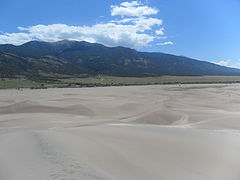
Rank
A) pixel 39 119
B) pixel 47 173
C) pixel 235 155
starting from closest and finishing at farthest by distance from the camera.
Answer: pixel 47 173 < pixel 235 155 < pixel 39 119

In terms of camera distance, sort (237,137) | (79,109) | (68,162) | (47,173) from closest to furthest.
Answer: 1. (47,173)
2. (68,162)
3. (237,137)
4. (79,109)

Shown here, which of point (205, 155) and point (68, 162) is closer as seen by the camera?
point (68, 162)

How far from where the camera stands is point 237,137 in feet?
40.6

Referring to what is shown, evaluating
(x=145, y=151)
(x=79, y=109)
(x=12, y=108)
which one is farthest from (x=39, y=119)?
(x=145, y=151)

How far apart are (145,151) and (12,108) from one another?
723 inches

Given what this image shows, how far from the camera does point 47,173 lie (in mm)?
6523

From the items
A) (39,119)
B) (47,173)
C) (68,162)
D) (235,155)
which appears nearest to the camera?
(47,173)

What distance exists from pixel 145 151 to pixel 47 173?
420 centimetres

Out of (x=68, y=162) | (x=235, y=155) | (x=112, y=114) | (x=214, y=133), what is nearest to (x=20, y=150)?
(x=68, y=162)

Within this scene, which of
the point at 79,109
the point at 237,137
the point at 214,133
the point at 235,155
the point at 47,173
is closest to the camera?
the point at 47,173

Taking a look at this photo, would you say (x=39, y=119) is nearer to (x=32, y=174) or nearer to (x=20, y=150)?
(x=20, y=150)

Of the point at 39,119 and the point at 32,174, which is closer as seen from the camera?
the point at 32,174

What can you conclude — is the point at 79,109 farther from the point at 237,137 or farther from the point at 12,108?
the point at 237,137

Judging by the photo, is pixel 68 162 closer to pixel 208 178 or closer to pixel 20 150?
pixel 20 150
